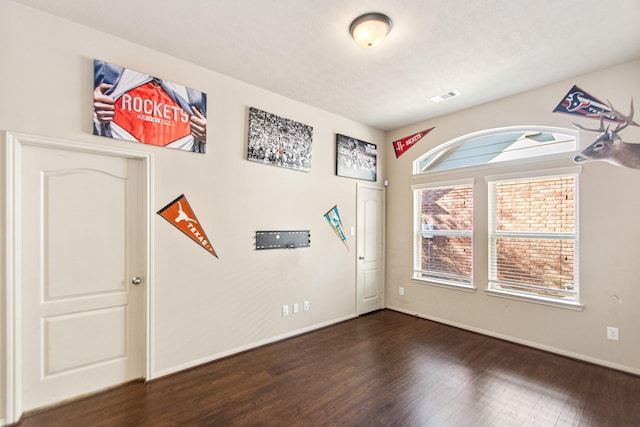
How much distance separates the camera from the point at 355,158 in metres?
4.77

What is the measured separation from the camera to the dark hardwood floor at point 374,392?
88.8 inches

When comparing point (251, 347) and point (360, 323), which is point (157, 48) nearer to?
point (251, 347)

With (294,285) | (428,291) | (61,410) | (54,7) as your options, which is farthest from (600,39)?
(61,410)

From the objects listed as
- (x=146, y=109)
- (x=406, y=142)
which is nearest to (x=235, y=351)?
(x=146, y=109)

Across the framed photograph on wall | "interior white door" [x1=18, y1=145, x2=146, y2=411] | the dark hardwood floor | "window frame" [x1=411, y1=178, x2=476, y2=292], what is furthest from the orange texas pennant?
"window frame" [x1=411, y1=178, x2=476, y2=292]

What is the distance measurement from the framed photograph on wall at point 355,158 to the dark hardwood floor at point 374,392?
2.57 meters

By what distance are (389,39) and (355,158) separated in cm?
225

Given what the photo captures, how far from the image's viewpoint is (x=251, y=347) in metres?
3.48

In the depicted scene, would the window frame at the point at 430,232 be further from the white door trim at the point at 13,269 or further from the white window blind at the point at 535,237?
the white door trim at the point at 13,269

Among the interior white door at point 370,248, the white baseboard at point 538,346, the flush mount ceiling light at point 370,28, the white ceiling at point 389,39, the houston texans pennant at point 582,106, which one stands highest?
the white ceiling at point 389,39

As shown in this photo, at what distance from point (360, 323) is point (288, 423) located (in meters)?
2.41

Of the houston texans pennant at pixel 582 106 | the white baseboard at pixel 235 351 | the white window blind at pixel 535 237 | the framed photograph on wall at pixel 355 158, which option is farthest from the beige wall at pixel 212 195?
the houston texans pennant at pixel 582 106

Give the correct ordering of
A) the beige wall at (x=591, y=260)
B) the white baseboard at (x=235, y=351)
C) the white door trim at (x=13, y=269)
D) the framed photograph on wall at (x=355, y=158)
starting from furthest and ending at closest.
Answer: the framed photograph on wall at (x=355, y=158) < the beige wall at (x=591, y=260) < the white baseboard at (x=235, y=351) < the white door trim at (x=13, y=269)

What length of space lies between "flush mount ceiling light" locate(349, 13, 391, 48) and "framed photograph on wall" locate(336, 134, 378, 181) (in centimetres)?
204
